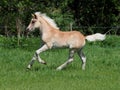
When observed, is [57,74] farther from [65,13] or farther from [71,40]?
[65,13]

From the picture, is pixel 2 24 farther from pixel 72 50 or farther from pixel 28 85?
pixel 28 85

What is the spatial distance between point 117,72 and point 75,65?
1.87m

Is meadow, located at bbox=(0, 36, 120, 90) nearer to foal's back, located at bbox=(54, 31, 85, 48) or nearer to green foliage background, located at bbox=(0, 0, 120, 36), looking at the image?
foal's back, located at bbox=(54, 31, 85, 48)

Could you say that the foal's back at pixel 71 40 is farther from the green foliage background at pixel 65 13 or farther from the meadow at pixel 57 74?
the green foliage background at pixel 65 13

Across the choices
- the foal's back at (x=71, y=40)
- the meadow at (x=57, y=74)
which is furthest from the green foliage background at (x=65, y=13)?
the foal's back at (x=71, y=40)

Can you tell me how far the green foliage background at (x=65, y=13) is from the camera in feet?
95.3

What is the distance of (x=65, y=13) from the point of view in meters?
35.7

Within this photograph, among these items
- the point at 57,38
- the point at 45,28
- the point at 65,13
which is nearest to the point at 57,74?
the point at 57,38

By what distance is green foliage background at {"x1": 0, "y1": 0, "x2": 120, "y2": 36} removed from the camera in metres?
29.1

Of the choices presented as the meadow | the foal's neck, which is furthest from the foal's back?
the meadow

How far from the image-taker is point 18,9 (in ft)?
92.3

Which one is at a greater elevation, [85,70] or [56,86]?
[56,86]

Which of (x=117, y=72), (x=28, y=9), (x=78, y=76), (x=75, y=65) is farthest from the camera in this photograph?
(x=28, y=9)

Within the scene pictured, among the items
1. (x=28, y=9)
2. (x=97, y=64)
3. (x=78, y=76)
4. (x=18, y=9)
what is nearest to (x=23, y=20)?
(x=28, y=9)
